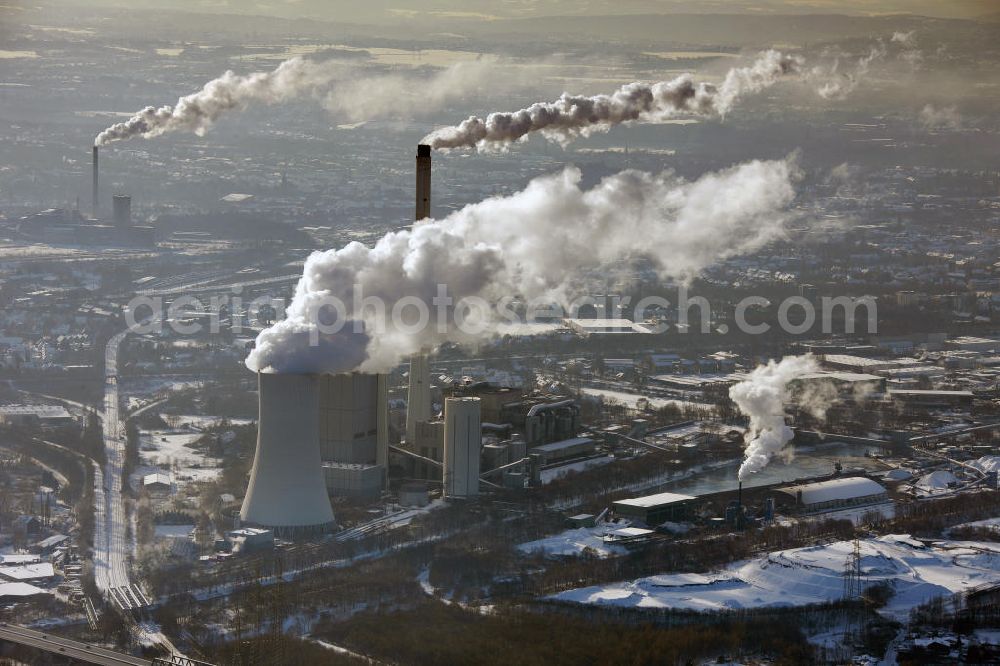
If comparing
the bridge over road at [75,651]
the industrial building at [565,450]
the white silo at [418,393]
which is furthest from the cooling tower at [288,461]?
the industrial building at [565,450]

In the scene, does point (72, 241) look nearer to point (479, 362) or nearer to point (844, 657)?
point (479, 362)

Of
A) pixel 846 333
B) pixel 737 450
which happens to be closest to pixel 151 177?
pixel 846 333

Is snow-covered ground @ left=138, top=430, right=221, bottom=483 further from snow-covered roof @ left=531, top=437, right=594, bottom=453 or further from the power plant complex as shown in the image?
snow-covered roof @ left=531, top=437, right=594, bottom=453

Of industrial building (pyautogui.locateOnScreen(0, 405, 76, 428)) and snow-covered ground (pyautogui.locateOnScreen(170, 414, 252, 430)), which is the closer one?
industrial building (pyautogui.locateOnScreen(0, 405, 76, 428))

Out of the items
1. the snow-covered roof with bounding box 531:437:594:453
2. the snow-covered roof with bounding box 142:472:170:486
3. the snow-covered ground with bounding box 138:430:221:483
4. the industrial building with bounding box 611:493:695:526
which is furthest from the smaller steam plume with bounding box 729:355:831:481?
the snow-covered roof with bounding box 142:472:170:486

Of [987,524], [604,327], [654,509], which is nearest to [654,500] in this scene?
[654,509]

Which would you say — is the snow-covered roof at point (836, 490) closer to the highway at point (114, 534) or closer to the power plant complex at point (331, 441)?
the power plant complex at point (331, 441)

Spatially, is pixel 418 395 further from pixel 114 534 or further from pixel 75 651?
pixel 75 651
